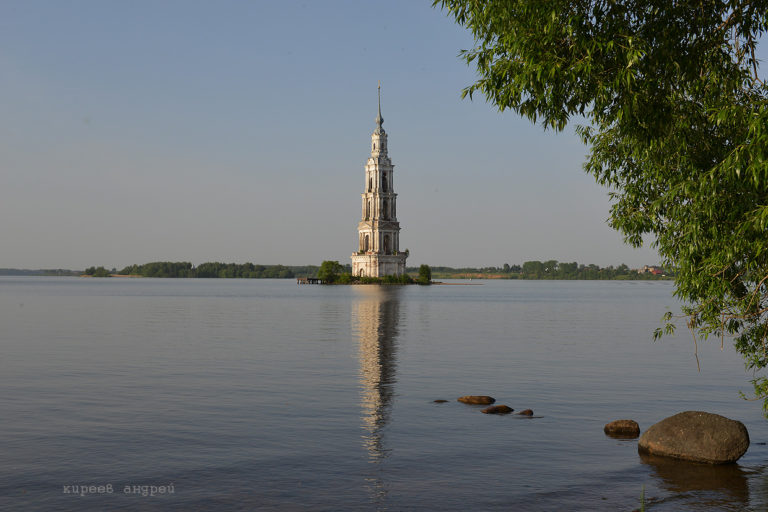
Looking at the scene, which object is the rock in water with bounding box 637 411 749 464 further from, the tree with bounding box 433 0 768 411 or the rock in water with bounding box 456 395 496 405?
the rock in water with bounding box 456 395 496 405

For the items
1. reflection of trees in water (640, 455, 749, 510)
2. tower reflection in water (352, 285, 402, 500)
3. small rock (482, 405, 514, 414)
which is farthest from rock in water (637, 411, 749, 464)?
tower reflection in water (352, 285, 402, 500)

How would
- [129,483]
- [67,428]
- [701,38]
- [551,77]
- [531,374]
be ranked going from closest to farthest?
[551,77] → [701,38] → [129,483] → [67,428] → [531,374]

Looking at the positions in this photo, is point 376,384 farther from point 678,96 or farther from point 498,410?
point 678,96

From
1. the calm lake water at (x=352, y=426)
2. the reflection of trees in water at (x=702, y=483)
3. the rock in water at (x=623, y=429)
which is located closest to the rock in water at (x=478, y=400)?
the calm lake water at (x=352, y=426)

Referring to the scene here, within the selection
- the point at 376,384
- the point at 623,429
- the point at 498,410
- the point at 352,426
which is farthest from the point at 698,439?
the point at 376,384

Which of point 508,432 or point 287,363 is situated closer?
point 508,432

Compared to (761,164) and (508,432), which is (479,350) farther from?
(761,164)

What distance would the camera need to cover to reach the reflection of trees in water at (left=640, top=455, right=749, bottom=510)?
17.7 m

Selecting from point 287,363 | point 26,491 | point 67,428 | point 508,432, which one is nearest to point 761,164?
point 508,432

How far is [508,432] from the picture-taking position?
25.1 metres

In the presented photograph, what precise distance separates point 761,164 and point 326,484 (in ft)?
41.7

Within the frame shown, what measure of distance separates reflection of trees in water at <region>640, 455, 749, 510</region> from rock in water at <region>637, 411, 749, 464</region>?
0.25 m

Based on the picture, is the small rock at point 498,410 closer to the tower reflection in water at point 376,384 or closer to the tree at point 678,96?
the tower reflection in water at point 376,384

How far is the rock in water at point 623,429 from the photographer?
2460 cm
